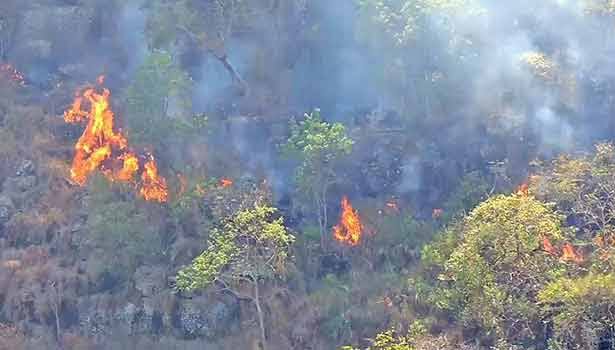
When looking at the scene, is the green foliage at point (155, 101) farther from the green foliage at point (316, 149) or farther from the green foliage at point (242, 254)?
the green foliage at point (242, 254)

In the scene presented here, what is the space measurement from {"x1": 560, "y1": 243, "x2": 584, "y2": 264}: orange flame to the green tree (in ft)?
27.1

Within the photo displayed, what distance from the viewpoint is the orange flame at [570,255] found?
79.3ft

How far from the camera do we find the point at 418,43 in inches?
1210

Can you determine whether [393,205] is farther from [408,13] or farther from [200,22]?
[200,22]

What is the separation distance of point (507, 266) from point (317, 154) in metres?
8.44

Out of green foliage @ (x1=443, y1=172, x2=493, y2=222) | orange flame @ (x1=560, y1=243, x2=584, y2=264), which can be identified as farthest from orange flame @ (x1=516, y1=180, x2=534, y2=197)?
orange flame @ (x1=560, y1=243, x2=584, y2=264)

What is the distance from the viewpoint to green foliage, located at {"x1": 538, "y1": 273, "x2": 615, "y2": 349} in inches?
837

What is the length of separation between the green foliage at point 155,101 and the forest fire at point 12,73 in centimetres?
844

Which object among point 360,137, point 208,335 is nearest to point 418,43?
point 360,137

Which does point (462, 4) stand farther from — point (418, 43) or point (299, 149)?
point (299, 149)

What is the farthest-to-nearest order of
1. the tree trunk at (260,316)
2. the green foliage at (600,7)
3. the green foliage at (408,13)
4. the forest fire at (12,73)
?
the forest fire at (12,73) < the green foliage at (600,7) < the green foliage at (408,13) < the tree trunk at (260,316)

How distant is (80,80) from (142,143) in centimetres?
879

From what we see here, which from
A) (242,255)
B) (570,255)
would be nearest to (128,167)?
(242,255)

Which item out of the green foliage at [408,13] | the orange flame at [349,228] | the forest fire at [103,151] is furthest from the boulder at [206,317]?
the green foliage at [408,13]
